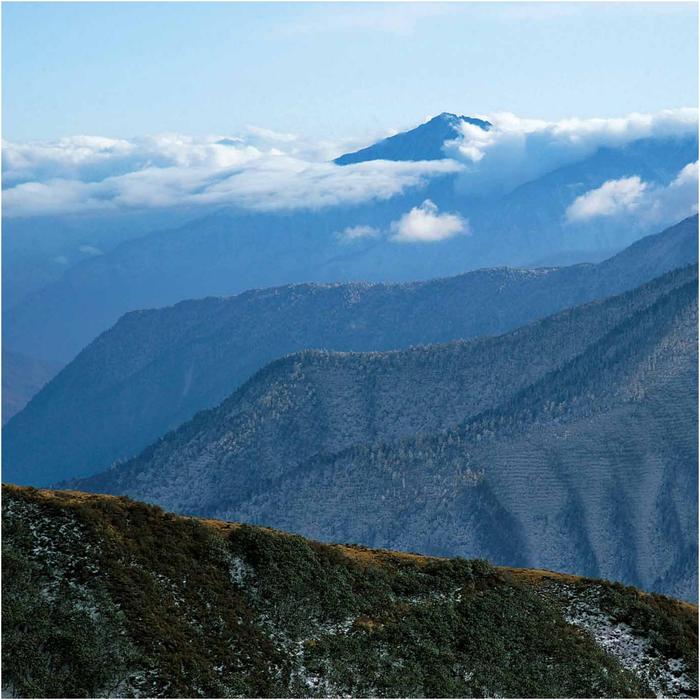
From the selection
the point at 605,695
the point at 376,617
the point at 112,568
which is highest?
the point at 112,568

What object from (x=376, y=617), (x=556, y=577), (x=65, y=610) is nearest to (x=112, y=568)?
(x=65, y=610)

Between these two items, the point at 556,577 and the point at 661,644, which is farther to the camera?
the point at 556,577

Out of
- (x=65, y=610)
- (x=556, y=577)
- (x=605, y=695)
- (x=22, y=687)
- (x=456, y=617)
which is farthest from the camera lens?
(x=556, y=577)

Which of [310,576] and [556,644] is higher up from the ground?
[310,576]

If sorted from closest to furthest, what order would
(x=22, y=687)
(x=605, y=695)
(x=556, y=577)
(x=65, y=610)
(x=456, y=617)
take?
(x=22, y=687) → (x=65, y=610) → (x=605, y=695) → (x=456, y=617) → (x=556, y=577)

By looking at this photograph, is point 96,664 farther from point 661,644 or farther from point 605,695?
point 661,644

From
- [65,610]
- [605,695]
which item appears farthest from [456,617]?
[65,610]

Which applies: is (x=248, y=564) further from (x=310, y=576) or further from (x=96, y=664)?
(x=96, y=664)
